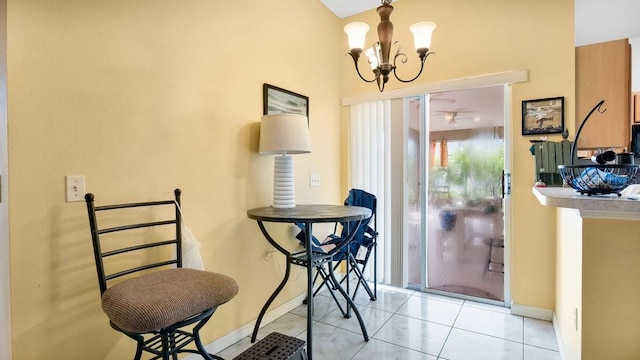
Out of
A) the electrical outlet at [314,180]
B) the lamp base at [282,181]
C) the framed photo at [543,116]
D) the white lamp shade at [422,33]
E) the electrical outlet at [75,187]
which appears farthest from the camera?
the electrical outlet at [314,180]

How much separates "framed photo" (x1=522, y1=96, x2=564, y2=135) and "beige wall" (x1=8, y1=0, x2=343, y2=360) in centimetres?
200

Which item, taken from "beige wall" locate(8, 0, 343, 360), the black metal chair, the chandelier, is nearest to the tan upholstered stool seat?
the black metal chair

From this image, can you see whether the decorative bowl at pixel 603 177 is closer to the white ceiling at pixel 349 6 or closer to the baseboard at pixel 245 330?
the baseboard at pixel 245 330

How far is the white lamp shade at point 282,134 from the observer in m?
2.11

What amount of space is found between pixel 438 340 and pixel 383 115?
2.03 m

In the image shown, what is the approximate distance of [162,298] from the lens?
1176 millimetres

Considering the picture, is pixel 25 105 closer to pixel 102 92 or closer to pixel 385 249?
pixel 102 92

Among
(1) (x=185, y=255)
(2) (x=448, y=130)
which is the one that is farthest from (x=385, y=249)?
(1) (x=185, y=255)

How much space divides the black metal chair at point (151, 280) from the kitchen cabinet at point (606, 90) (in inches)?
128

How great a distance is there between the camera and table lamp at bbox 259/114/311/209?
2.12m

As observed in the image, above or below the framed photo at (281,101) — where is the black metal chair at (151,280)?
below

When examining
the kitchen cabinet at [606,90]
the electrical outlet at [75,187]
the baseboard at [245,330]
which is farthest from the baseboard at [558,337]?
the electrical outlet at [75,187]

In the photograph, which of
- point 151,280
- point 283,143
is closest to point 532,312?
point 283,143

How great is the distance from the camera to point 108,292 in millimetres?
1232
